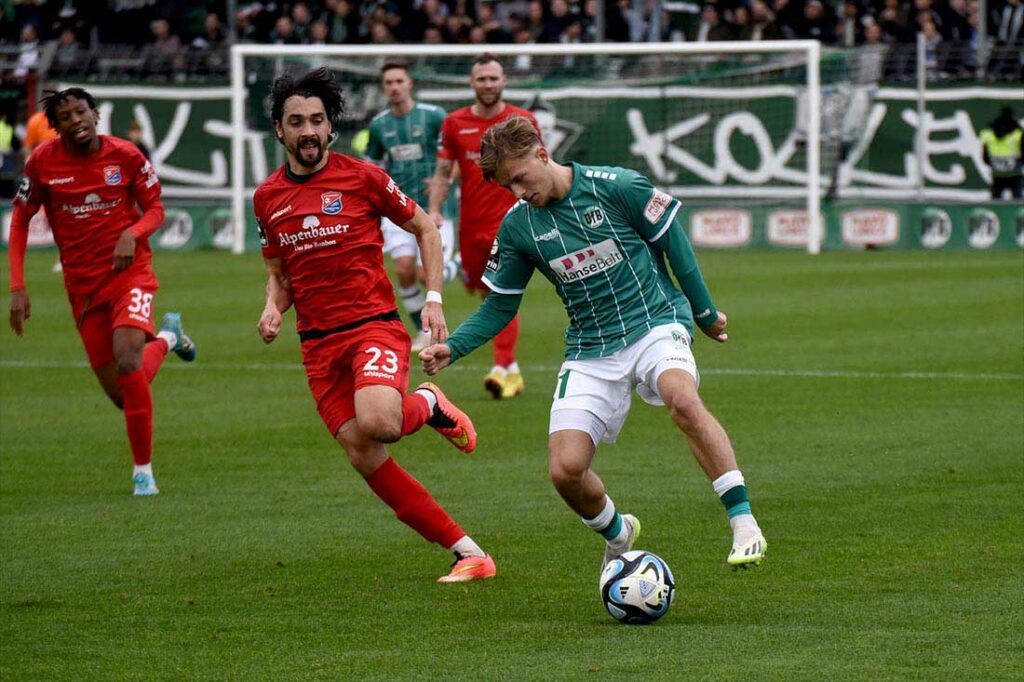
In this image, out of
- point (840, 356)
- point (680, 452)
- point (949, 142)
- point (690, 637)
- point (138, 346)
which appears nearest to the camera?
point (690, 637)

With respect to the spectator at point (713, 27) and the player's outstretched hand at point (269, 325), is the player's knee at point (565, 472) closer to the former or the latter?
the player's outstretched hand at point (269, 325)

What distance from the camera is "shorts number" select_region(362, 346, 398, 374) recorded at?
7280 millimetres

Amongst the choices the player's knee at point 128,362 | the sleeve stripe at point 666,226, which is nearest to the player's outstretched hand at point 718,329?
the sleeve stripe at point 666,226

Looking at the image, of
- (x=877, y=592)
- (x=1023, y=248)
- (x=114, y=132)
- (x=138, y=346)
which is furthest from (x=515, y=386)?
(x=114, y=132)

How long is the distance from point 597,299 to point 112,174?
3.78m

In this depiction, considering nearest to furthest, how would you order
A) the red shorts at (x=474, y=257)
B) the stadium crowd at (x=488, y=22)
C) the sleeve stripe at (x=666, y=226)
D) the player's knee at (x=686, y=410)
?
the player's knee at (x=686, y=410) < the sleeve stripe at (x=666, y=226) < the red shorts at (x=474, y=257) < the stadium crowd at (x=488, y=22)

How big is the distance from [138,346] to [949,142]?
20.2 metres

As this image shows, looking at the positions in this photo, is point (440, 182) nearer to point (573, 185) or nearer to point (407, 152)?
point (407, 152)

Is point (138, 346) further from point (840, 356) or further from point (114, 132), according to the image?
point (114, 132)

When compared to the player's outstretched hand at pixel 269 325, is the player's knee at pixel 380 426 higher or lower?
lower

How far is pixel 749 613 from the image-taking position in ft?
21.5

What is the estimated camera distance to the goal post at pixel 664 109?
2800 centimetres

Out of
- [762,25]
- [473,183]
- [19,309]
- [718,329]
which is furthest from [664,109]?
[718,329]

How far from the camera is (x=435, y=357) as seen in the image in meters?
6.81
